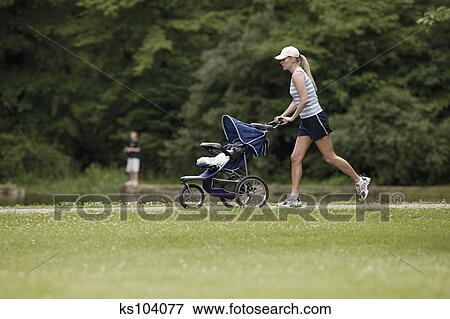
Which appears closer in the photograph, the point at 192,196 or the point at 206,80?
the point at 192,196

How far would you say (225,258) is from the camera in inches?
417

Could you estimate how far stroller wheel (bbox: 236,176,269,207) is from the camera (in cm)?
1463

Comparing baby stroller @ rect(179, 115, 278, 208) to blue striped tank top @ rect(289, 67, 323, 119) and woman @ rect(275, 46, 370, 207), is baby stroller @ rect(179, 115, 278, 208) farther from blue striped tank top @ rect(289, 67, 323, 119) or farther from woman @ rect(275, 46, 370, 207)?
blue striped tank top @ rect(289, 67, 323, 119)

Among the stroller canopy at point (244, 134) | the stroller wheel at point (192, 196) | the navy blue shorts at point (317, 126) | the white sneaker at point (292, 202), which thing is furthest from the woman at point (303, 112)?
the stroller wheel at point (192, 196)

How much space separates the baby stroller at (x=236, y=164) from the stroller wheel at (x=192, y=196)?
22 centimetres

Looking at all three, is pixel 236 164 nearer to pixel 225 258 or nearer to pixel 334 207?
pixel 334 207

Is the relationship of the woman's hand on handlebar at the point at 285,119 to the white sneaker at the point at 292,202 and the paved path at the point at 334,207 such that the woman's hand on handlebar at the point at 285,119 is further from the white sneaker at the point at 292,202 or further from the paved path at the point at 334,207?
the paved path at the point at 334,207

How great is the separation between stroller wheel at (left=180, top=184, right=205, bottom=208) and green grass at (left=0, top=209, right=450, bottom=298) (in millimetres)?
860

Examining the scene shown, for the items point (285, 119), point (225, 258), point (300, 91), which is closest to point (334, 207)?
point (285, 119)

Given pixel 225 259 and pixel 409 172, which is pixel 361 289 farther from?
pixel 409 172

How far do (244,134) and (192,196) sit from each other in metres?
1.40

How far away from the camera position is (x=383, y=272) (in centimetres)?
976

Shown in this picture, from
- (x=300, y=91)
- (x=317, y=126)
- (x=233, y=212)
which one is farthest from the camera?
(x=233, y=212)
